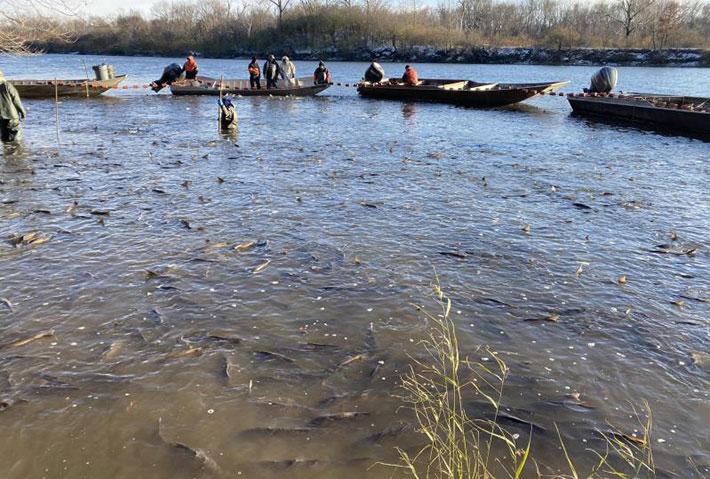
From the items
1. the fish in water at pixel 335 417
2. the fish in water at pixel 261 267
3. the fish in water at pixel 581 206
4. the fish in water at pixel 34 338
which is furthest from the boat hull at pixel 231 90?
the fish in water at pixel 335 417

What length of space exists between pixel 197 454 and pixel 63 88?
99.0 feet

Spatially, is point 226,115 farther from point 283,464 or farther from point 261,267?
point 283,464

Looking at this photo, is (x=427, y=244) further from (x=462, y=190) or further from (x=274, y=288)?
(x=462, y=190)

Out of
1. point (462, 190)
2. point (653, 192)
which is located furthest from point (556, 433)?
point (653, 192)

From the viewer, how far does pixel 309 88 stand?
2981 centimetres

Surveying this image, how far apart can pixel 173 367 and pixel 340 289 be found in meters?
2.43

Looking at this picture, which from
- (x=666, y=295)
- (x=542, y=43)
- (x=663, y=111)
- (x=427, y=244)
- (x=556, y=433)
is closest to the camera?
(x=556, y=433)

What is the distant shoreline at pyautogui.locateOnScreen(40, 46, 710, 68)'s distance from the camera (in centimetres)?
5762

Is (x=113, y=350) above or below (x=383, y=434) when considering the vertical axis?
above

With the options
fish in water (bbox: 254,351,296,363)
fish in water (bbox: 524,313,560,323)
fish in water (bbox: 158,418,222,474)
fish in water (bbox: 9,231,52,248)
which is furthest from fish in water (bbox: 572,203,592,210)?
fish in water (bbox: 9,231,52,248)

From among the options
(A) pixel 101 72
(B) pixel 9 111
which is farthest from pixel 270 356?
(A) pixel 101 72

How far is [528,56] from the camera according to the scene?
209 feet

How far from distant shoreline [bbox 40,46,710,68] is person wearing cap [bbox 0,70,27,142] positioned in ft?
188

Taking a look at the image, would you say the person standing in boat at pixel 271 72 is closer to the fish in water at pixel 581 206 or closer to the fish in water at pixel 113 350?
the fish in water at pixel 581 206
